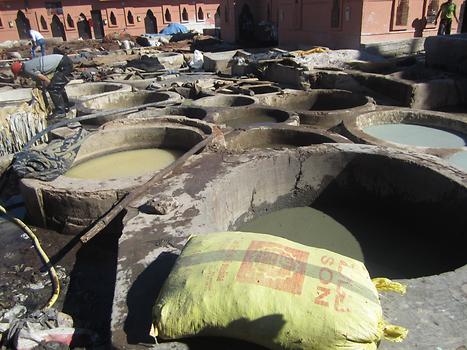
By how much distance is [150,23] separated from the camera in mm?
32031

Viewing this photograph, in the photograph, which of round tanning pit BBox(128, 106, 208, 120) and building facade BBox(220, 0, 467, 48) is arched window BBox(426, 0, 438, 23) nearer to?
building facade BBox(220, 0, 467, 48)

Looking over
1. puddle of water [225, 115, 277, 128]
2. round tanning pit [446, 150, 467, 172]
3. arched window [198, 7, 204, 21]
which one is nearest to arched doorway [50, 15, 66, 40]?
arched window [198, 7, 204, 21]

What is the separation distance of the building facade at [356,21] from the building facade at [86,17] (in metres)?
17.0

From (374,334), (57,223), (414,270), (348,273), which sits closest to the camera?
(374,334)

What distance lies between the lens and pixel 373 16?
13523 mm

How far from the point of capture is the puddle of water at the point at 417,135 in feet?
23.3

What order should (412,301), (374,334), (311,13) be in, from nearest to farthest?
(374,334)
(412,301)
(311,13)

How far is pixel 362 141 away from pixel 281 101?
4434mm

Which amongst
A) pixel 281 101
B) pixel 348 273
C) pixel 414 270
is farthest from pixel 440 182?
pixel 281 101

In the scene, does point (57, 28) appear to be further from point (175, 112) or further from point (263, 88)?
point (175, 112)

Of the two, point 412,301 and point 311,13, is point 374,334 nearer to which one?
point 412,301

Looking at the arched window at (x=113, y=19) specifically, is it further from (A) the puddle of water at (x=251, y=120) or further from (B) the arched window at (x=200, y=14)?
(A) the puddle of water at (x=251, y=120)

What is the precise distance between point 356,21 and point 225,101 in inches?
247

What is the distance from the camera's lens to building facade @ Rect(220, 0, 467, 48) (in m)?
13.6
